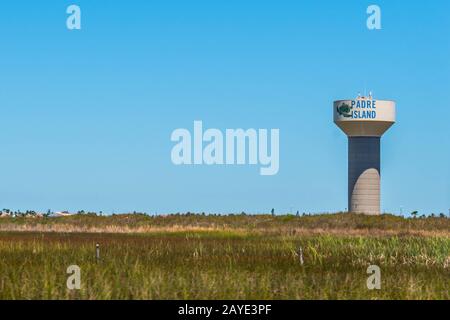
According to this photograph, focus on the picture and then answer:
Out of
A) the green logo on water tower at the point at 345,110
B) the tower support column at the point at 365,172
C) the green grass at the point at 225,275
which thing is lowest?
the green grass at the point at 225,275

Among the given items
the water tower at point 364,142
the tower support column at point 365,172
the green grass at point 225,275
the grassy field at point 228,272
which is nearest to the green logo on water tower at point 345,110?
the water tower at point 364,142

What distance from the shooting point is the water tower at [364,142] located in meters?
125

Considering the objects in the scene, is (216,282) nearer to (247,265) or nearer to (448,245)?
(247,265)

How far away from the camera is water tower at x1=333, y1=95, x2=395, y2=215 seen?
409 feet

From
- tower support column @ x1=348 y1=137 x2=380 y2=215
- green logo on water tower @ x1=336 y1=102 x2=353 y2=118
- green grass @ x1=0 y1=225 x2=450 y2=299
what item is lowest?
green grass @ x1=0 y1=225 x2=450 y2=299

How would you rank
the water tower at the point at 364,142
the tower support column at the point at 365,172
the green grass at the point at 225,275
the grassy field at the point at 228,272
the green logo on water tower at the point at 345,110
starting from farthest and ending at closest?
1. the tower support column at the point at 365,172
2. the water tower at the point at 364,142
3. the green logo on water tower at the point at 345,110
4. the grassy field at the point at 228,272
5. the green grass at the point at 225,275

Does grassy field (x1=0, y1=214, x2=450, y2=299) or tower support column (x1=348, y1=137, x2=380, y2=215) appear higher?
tower support column (x1=348, y1=137, x2=380, y2=215)

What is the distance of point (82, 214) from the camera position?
380 feet

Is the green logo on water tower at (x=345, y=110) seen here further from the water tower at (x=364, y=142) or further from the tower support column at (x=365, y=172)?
the tower support column at (x=365, y=172)

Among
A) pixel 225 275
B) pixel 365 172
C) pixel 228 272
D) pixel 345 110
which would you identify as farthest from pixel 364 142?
pixel 225 275

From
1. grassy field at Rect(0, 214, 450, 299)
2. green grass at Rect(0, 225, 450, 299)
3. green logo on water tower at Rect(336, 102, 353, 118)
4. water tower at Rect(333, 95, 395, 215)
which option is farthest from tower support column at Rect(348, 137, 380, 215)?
green grass at Rect(0, 225, 450, 299)

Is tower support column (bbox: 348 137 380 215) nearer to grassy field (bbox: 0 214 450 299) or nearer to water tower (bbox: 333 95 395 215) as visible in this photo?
water tower (bbox: 333 95 395 215)

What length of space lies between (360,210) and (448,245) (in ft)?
271
